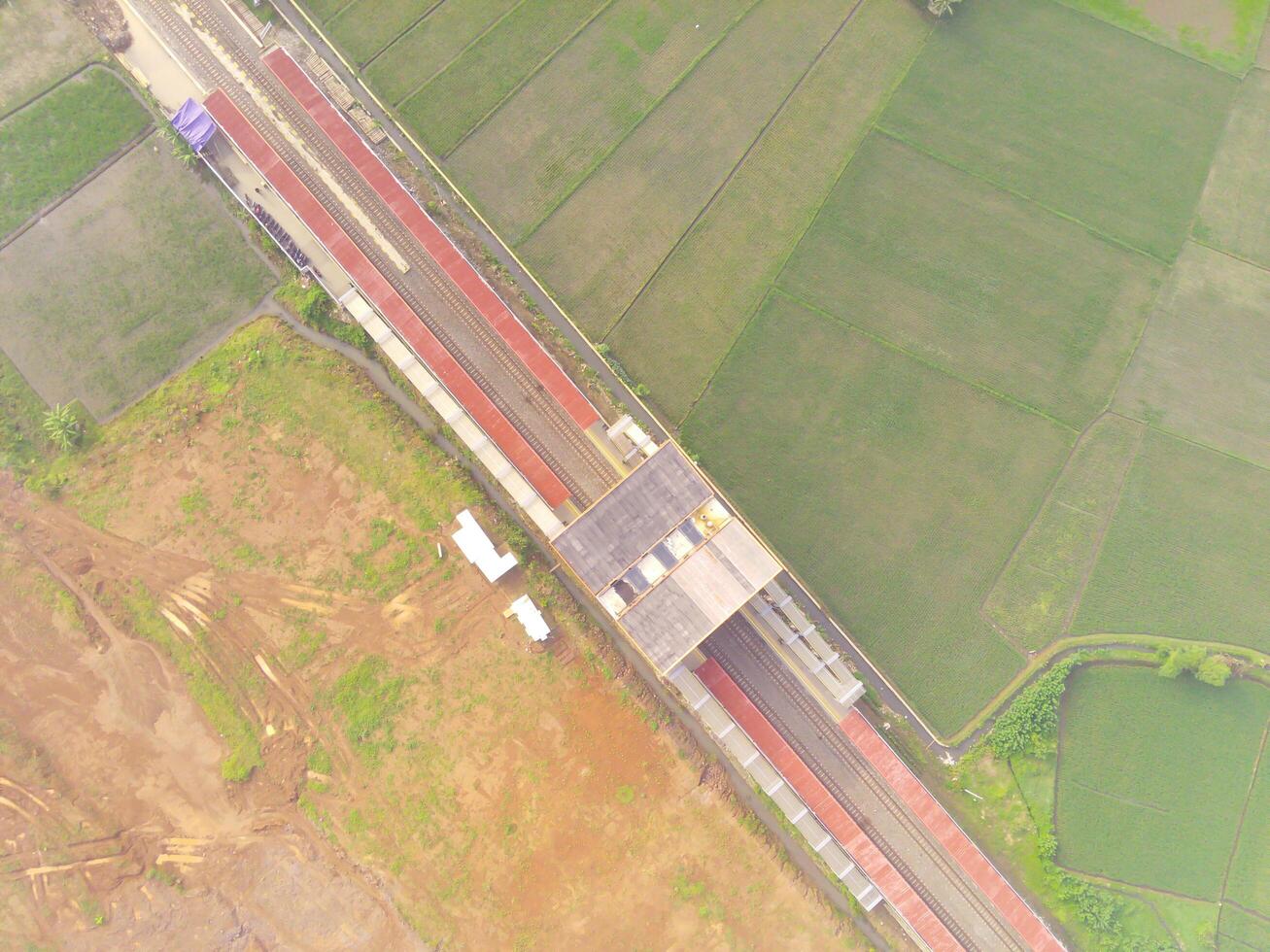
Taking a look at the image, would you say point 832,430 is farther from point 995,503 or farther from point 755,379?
point 995,503

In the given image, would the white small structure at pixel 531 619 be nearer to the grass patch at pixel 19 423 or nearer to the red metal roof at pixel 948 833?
the red metal roof at pixel 948 833

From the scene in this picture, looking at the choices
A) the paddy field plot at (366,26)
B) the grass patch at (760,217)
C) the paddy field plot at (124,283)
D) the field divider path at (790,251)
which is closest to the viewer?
the paddy field plot at (124,283)

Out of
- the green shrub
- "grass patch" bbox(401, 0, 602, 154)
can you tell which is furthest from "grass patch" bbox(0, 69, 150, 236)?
the green shrub

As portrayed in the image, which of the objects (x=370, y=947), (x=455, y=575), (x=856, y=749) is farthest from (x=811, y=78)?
(x=370, y=947)

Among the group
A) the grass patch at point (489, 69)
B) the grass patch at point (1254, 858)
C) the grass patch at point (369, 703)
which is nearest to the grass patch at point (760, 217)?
the grass patch at point (489, 69)

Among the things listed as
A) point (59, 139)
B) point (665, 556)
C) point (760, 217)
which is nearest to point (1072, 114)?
point (760, 217)

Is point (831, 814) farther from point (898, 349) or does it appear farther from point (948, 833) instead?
point (898, 349)

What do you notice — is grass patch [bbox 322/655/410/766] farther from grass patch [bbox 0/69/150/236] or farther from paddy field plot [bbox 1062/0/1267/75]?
paddy field plot [bbox 1062/0/1267/75]
